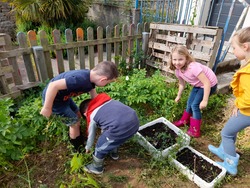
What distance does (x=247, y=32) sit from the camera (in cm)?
165

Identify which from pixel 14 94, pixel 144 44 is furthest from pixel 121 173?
pixel 144 44

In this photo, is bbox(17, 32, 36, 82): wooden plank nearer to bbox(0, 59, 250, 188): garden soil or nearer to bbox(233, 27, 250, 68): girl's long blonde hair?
bbox(0, 59, 250, 188): garden soil

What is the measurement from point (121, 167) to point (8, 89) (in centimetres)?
214

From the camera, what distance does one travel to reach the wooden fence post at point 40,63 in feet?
9.83

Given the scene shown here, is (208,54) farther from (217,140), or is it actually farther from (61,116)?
(61,116)

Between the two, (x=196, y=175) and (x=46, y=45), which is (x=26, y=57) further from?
(x=196, y=175)

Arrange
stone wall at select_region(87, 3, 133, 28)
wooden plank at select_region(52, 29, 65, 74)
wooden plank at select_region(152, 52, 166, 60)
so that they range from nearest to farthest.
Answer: wooden plank at select_region(52, 29, 65, 74) < wooden plank at select_region(152, 52, 166, 60) < stone wall at select_region(87, 3, 133, 28)

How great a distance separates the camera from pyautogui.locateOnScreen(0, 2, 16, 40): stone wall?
8.55 m

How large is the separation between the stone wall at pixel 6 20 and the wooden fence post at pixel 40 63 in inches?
274

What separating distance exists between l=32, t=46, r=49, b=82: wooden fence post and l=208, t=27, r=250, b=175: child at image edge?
2.69 m

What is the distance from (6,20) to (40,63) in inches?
297

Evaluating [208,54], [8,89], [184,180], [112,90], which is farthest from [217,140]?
[8,89]

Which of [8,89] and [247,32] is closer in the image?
[247,32]

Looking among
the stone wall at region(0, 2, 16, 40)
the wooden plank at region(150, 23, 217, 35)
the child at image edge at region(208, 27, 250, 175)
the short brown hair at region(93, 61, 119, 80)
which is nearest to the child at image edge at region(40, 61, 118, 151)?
the short brown hair at region(93, 61, 119, 80)
